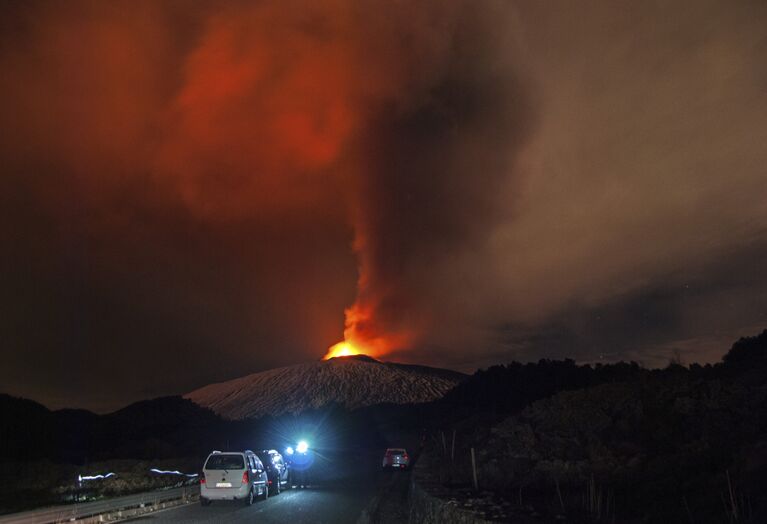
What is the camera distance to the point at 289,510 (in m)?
19.2

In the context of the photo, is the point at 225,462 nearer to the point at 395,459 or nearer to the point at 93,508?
the point at 93,508

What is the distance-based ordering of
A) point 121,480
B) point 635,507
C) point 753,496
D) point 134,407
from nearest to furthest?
point 753,496, point 635,507, point 121,480, point 134,407

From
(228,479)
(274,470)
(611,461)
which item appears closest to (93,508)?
(228,479)

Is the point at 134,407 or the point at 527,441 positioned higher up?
the point at 134,407

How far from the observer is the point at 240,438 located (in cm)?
9725

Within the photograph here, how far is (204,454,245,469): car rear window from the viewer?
2142 centimetres

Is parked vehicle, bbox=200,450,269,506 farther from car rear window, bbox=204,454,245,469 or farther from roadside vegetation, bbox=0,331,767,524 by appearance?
roadside vegetation, bbox=0,331,767,524

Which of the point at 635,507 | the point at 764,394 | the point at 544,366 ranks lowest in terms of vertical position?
the point at 635,507

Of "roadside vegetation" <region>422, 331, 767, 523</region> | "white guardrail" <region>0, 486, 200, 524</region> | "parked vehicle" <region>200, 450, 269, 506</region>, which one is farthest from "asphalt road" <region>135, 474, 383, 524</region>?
"roadside vegetation" <region>422, 331, 767, 523</region>

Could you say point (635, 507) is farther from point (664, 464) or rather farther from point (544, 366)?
point (544, 366)

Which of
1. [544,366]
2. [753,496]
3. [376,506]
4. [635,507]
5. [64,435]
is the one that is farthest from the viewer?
[544,366]

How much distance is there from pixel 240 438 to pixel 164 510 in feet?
265

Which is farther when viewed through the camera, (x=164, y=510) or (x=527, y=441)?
(x=527, y=441)

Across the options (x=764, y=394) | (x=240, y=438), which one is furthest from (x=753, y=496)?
(x=240, y=438)
